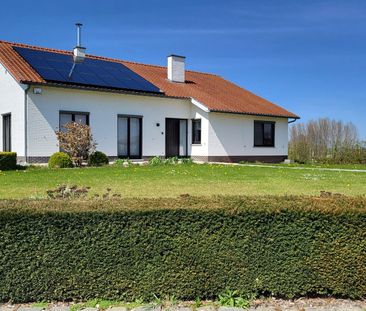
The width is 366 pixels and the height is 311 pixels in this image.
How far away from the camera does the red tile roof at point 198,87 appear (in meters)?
18.5

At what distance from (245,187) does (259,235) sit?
6692mm

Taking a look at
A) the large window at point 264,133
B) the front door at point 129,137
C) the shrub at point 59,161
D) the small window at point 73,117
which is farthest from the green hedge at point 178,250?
the large window at point 264,133

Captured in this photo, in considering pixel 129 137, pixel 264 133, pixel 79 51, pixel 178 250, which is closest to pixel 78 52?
pixel 79 51

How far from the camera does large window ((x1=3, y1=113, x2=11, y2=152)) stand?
19141 millimetres

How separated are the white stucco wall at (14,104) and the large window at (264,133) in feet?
44.2

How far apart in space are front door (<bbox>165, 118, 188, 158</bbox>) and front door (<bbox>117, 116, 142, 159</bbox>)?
1.83m

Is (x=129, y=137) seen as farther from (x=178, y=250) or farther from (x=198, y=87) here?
(x=178, y=250)

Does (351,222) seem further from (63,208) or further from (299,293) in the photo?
(63,208)

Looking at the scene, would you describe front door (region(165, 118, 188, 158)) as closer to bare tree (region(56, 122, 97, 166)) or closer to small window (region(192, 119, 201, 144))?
small window (region(192, 119, 201, 144))

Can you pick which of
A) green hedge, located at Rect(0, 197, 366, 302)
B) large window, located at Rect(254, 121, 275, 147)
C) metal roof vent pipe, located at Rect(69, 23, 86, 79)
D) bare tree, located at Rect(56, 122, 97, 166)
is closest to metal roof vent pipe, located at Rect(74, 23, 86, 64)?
metal roof vent pipe, located at Rect(69, 23, 86, 79)

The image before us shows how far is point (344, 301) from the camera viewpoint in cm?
399

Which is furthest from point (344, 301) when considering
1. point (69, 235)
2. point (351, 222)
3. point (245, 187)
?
point (245, 187)

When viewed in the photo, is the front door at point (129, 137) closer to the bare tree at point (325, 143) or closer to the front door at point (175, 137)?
the front door at point (175, 137)

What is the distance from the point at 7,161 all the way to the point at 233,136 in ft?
40.9
